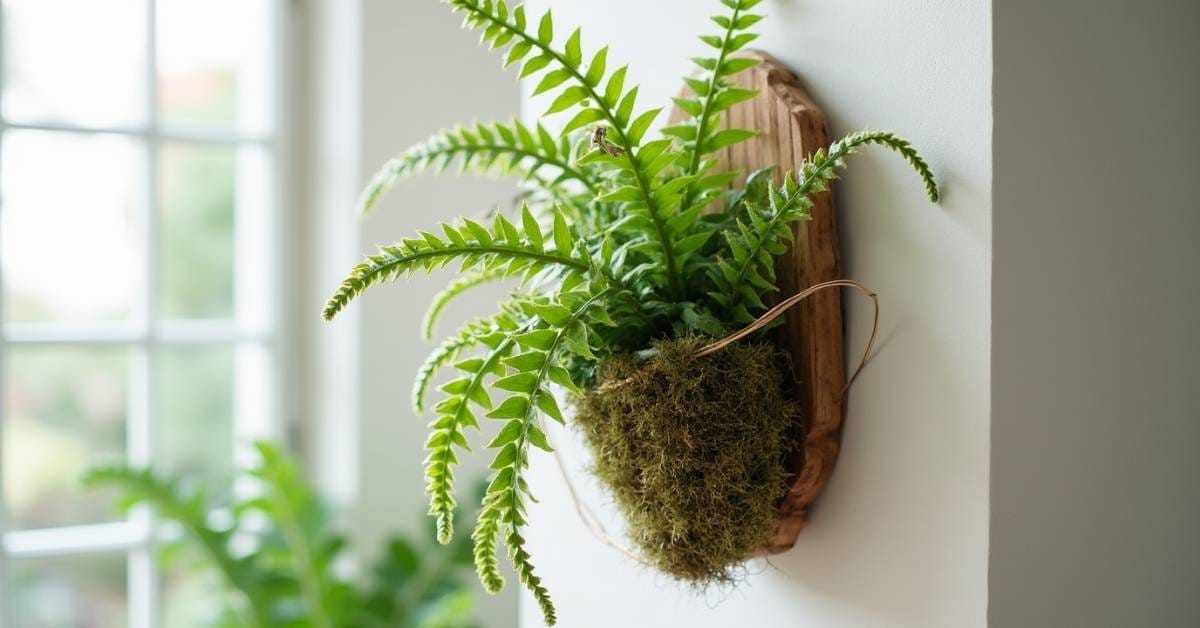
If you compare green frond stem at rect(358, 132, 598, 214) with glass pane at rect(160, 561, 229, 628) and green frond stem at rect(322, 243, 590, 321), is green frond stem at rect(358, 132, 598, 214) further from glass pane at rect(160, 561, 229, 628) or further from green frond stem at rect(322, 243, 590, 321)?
glass pane at rect(160, 561, 229, 628)

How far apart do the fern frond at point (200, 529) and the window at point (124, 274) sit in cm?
24

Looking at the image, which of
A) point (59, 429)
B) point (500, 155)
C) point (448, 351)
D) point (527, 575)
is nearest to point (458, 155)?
point (500, 155)

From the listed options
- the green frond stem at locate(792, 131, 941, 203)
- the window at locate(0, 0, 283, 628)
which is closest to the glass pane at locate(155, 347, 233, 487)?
the window at locate(0, 0, 283, 628)

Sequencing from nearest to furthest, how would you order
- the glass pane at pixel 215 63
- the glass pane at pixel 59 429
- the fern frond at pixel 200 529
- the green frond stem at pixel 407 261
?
the green frond stem at pixel 407 261, the fern frond at pixel 200 529, the glass pane at pixel 59 429, the glass pane at pixel 215 63

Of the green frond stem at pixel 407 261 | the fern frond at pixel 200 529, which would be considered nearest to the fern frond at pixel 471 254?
the green frond stem at pixel 407 261

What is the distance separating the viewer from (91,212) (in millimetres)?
2113

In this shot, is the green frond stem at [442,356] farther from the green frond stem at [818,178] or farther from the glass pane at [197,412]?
the glass pane at [197,412]

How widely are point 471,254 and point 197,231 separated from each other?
174 centimetres

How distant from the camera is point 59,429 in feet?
6.87

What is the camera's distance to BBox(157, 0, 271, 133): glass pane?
216 cm

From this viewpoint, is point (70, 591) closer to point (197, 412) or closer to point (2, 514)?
point (2, 514)

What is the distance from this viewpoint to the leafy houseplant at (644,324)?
0.70 m

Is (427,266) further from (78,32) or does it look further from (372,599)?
(78,32)

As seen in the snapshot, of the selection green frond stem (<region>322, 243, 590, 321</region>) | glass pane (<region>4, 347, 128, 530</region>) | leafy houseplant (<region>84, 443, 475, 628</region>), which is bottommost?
leafy houseplant (<region>84, 443, 475, 628</region>)
